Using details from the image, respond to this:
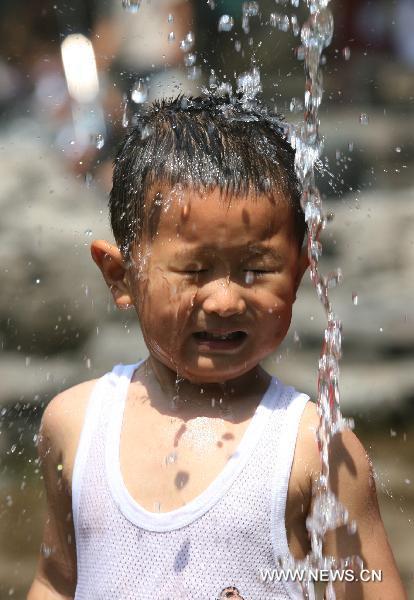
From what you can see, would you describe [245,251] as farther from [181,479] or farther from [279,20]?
[279,20]

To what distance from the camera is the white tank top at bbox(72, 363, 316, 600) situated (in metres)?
2.04

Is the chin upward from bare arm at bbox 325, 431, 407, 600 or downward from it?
upward

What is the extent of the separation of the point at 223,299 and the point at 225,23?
102 inches

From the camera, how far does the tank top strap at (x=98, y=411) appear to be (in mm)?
2191

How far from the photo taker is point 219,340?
207 centimetres

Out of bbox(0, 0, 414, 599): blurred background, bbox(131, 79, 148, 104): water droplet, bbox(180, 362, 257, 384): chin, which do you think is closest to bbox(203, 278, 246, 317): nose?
bbox(180, 362, 257, 384): chin

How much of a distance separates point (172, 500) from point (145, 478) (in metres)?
0.08

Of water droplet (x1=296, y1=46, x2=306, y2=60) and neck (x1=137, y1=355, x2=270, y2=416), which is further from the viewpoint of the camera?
water droplet (x1=296, y1=46, x2=306, y2=60)

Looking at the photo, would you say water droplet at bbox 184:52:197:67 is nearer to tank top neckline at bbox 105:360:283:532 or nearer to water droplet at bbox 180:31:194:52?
water droplet at bbox 180:31:194:52

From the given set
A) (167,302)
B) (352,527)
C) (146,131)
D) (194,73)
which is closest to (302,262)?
(167,302)

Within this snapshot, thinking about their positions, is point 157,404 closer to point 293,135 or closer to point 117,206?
point 117,206

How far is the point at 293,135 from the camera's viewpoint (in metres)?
2.26

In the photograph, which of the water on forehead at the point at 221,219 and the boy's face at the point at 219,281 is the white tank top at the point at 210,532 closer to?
the boy's face at the point at 219,281

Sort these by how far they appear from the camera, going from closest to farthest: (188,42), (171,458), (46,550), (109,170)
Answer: (171,458), (46,550), (109,170), (188,42)
